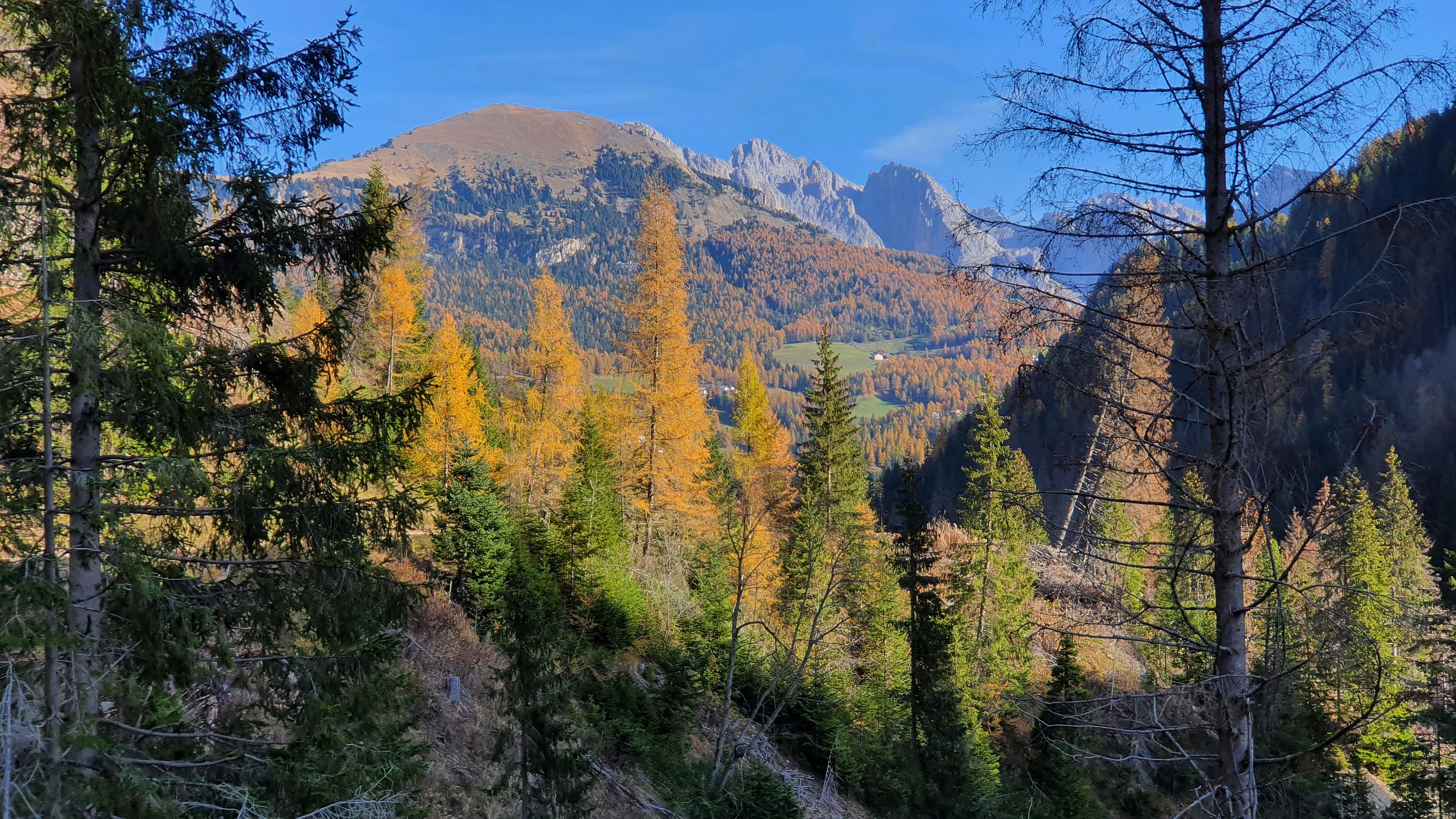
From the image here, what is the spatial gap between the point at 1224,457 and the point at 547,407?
26189 millimetres

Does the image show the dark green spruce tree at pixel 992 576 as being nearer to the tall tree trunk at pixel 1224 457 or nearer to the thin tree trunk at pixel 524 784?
the thin tree trunk at pixel 524 784

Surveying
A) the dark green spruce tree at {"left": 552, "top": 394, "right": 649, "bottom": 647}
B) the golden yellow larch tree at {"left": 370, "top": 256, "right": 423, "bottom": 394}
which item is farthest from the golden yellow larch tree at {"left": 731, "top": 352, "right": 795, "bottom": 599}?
the golden yellow larch tree at {"left": 370, "top": 256, "right": 423, "bottom": 394}

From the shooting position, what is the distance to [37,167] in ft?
17.0

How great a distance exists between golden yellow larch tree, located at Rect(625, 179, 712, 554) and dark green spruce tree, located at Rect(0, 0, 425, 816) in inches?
667

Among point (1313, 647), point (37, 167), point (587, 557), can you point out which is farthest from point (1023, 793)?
point (37, 167)

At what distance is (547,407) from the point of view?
29.0m

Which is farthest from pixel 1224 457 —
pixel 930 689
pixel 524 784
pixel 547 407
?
pixel 547 407

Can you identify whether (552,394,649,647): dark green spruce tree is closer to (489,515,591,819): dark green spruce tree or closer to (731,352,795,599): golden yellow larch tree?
(731,352,795,599): golden yellow larch tree

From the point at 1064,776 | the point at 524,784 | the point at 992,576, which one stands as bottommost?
the point at 1064,776

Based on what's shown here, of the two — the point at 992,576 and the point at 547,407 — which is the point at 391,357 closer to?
the point at 547,407

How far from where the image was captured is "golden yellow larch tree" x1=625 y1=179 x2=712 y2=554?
78.1ft

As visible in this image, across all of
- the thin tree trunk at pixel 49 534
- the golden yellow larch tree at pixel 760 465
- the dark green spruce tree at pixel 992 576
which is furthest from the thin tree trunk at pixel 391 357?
the thin tree trunk at pixel 49 534

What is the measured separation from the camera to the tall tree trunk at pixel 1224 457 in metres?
4.36

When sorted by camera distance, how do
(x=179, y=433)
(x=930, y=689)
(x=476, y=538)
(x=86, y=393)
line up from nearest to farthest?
(x=86, y=393) → (x=179, y=433) → (x=476, y=538) → (x=930, y=689)
